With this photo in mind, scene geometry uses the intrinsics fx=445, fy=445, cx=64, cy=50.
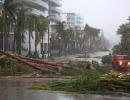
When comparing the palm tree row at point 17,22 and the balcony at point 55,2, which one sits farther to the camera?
the balcony at point 55,2

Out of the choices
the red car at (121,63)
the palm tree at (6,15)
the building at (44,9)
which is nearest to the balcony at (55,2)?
the building at (44,9)

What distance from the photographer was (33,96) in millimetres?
18969

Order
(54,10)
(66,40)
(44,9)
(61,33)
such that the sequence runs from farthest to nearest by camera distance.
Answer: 1. (54,10)
2. (44,9)
3. (66,40)
4. (61,33)

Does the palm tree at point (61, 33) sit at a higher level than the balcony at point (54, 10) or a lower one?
lower

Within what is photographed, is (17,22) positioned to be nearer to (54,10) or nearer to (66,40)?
(66,40)

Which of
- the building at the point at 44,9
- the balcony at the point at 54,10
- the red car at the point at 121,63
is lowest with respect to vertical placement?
the red car at the point at 121,63

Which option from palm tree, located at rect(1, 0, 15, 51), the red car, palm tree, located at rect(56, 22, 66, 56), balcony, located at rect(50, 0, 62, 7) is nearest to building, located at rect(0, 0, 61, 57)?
balcony, located at rect(50, 0, 62, 7)

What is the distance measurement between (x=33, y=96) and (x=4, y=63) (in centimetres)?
1676

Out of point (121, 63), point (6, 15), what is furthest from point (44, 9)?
point (121, 63)

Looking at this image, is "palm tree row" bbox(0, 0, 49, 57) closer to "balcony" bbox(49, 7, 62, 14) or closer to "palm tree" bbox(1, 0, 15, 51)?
"palm tree" bbox(1, 0, 15, 51)

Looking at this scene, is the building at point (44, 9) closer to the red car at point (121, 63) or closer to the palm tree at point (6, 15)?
the palm tree at point (6, 15)

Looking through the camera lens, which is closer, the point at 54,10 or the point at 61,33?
the point at 61,33

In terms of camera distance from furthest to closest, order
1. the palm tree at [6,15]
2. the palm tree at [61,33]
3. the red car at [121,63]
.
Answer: the palm tree at [61,33] < the palm tree at [6,15] < the red car at [121,63]

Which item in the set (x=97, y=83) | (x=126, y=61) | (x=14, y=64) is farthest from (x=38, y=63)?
(x=97, y=83)
